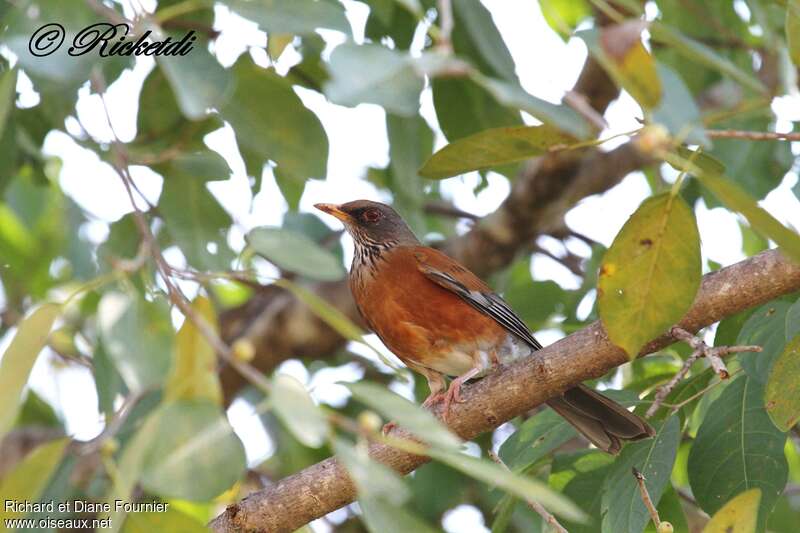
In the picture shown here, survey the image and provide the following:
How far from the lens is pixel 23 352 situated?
2.21m

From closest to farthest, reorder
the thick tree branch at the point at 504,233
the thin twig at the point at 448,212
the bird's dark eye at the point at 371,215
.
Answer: the bird's dark eye at the point at 371,215
the thick tree branch at the point at 504,233
the thin twig at the point at 448,212

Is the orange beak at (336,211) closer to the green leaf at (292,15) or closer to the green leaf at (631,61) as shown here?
the green leaf at (292,15)

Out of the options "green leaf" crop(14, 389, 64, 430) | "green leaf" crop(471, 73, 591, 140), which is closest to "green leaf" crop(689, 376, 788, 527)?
"green leaf" crop(471, 73, 591, 140)

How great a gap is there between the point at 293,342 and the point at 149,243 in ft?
15.4

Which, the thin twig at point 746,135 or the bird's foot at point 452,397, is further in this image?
the bird's foot at point 452,397

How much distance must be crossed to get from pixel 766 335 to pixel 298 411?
2130 mm

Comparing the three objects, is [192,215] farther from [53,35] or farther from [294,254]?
[294,254]

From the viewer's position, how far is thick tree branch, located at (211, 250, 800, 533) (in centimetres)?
Result: 336

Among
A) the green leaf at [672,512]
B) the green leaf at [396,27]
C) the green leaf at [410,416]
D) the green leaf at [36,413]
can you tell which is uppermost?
the green leaf at [410,416]

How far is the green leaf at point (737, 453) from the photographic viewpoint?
3330 millimetres

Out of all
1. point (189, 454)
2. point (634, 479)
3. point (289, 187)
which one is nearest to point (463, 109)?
point (289, 187)

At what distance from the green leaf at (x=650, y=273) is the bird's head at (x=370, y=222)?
3162mm

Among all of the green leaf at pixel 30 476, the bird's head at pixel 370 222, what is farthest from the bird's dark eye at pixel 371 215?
the green leaf at pixel 30 476

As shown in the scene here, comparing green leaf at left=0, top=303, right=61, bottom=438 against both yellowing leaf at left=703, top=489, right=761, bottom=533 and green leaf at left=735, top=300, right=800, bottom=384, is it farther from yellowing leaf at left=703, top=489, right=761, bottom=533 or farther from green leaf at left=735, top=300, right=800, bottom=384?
green leaf at left=735, top=300, right=800, bottom=384
